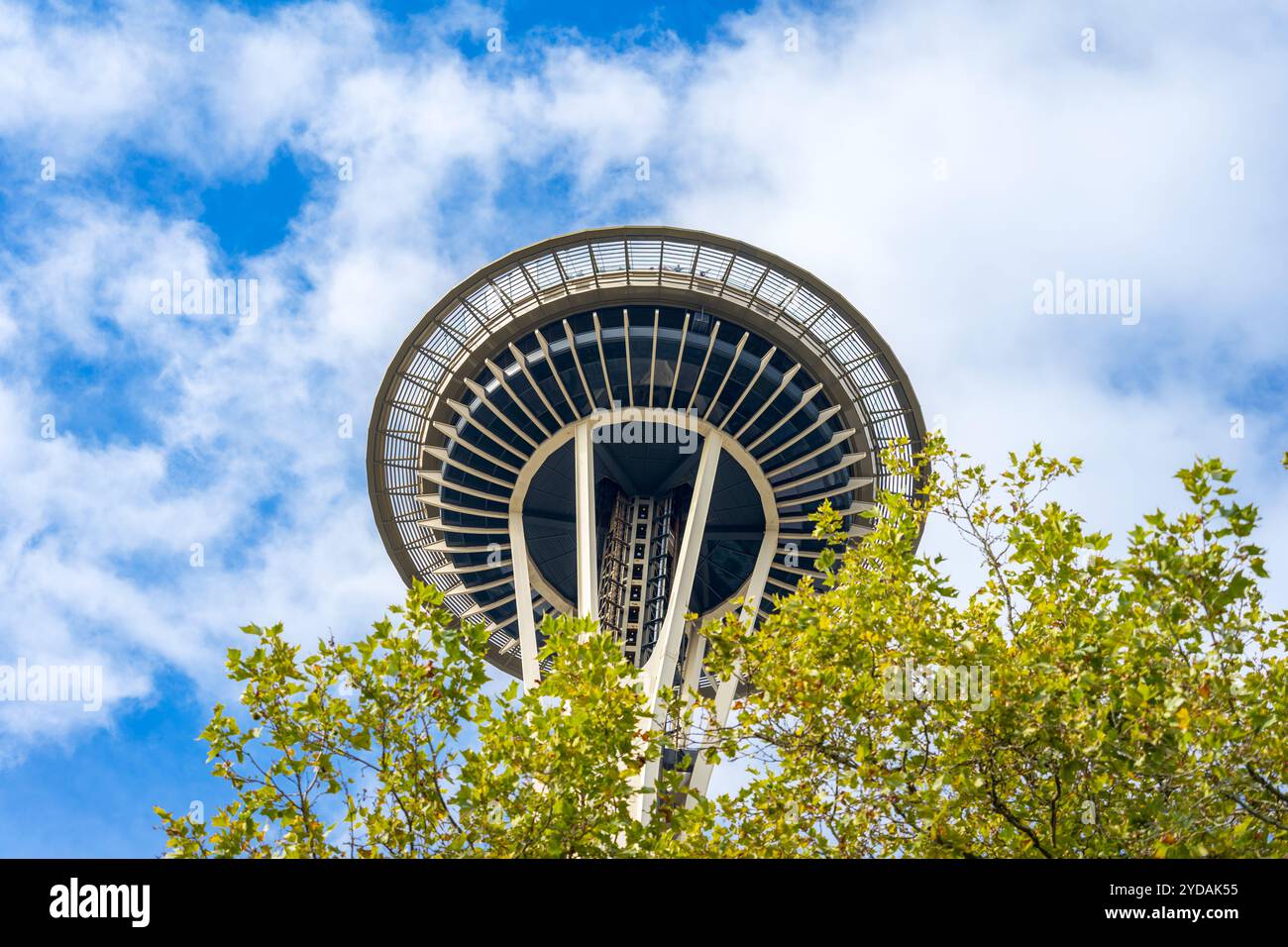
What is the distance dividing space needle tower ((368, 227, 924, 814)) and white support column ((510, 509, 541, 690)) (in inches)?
3.5

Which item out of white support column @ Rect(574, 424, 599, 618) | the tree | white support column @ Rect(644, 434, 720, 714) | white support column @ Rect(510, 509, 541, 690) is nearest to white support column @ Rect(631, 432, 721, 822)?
white support column @ Rect(644, 434, 720, 714)

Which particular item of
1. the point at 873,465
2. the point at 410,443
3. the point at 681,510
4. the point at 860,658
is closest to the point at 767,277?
the point at 873,465

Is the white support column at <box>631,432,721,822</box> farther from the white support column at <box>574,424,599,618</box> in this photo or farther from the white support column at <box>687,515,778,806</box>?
the white support column at <box>574,424,599,618</box>

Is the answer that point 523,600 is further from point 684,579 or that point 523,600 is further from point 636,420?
point 636,420

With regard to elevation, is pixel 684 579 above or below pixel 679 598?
above

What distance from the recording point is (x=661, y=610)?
4403 cm

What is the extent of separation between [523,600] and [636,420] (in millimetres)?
8474

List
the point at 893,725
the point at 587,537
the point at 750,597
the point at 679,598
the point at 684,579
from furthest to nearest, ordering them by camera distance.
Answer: the point at 684,579
the point at 587,537
the point at 679,598
the point at 750,597
the point at 893,725

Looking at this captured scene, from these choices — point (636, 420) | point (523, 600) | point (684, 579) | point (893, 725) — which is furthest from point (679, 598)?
point (893, 725)

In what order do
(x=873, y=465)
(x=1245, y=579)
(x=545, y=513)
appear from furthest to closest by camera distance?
(x=545, y=513)
(x=873, y=465)
(x=1245, y=579)

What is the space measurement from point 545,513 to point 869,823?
34272mm

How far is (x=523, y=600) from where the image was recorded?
139ft

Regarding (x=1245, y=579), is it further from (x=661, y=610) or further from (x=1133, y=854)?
(x=661, y=610)

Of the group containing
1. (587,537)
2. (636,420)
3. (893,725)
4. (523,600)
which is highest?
(636,420)
